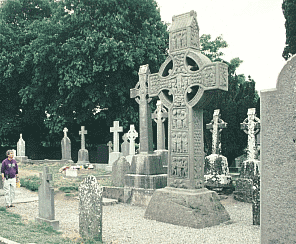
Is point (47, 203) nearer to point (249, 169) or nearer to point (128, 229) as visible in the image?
point (128, 229)

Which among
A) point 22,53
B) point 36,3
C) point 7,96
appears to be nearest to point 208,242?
point 22,53

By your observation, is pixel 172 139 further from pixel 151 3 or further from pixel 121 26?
pixel 151 3

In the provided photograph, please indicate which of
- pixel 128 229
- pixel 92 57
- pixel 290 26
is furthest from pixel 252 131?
pixel 92 57

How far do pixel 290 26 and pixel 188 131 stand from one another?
1543cm

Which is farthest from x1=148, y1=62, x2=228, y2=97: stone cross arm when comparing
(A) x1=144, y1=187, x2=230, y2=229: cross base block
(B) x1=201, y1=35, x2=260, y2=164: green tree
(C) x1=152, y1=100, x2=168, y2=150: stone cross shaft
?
(B) x1=201, y1=35, x2=260, y2=164: green tree

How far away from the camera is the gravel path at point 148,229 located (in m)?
6.02

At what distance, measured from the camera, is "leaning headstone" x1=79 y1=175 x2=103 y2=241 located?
5.91 metres

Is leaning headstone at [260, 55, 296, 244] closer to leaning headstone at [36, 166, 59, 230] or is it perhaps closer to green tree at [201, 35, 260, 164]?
leaning headstone at [36, 166, 59, 230]

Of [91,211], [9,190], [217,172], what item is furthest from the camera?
[217,172]

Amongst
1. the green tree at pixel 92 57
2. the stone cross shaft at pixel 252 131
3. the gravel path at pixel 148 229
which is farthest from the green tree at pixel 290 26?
the gravel path at pixel 148 229

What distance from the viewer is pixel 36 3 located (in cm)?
2930

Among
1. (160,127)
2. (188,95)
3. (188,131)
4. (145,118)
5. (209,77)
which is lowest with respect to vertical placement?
(188,131)

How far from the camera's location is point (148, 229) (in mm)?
6773

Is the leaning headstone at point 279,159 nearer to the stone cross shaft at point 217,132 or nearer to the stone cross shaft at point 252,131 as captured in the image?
the stone cross shaft at point 252,131
